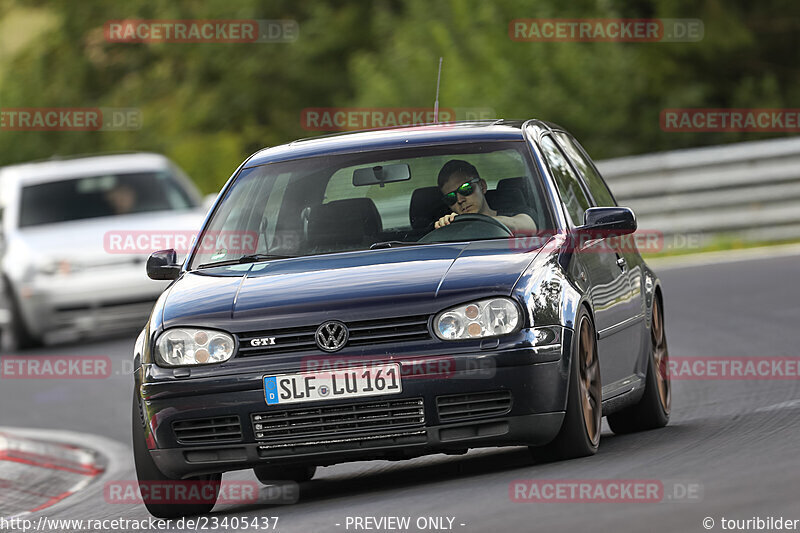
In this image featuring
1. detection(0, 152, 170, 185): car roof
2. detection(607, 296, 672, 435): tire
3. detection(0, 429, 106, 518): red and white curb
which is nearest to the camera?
detection(607, 296, 672, 435): tire

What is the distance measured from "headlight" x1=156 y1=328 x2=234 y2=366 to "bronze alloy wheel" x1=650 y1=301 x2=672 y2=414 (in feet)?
9.25

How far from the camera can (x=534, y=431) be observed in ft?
24.2

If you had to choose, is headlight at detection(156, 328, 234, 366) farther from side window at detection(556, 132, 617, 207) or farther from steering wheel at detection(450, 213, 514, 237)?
side window at detection(556, 132, 617, 207)

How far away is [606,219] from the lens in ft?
27.8

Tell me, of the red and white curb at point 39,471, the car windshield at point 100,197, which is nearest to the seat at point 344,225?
the red and white curb at point 39,471

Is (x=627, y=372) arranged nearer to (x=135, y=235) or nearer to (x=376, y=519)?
(x=376, y=519)

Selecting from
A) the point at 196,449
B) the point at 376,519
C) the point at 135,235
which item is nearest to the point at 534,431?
the point at 376,519

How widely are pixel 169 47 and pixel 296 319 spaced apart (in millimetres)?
36645

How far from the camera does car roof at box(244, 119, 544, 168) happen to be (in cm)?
881

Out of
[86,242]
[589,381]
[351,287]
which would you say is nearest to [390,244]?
[351,287]

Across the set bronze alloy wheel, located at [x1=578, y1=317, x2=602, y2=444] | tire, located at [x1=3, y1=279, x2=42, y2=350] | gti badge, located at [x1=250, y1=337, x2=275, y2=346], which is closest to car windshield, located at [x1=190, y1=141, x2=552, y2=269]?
bronze alloy wheel, located at [x1=578, y1=317, x2=602, y2=444]

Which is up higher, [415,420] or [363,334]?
[363,334]

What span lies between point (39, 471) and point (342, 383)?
14.3 ft

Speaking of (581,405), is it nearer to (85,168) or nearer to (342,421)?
(342,421)
